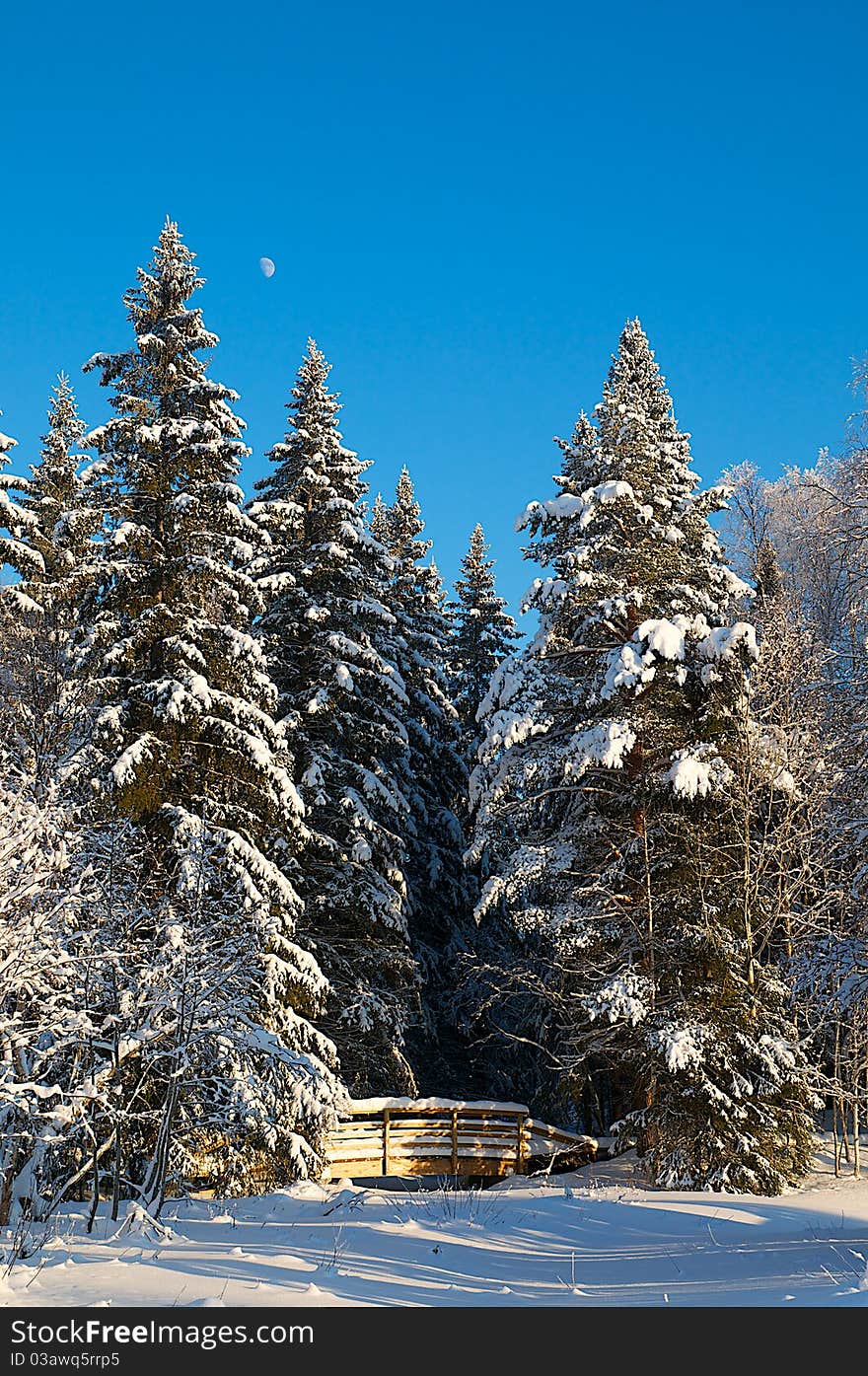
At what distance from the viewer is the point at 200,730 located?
16.0 meters

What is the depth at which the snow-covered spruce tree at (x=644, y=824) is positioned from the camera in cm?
1523

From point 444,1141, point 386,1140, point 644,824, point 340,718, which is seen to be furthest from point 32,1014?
point 340,718

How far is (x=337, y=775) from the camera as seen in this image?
19531 mm

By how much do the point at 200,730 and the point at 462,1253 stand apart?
27.9 feet

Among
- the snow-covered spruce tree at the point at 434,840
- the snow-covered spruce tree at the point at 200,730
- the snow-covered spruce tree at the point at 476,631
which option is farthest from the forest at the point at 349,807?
the snow-covered spruce tree at the point at 476,631

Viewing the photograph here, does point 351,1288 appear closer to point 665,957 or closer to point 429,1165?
point 665,957

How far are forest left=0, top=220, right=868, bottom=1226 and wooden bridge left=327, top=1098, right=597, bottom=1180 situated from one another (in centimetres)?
128

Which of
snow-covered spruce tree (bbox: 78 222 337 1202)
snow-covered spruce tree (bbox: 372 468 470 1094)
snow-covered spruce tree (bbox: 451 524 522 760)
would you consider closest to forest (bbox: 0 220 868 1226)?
snow-covered spruce tree (bbox: 78 222 337 1202)

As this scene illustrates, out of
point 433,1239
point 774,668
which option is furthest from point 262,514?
point 433,1239

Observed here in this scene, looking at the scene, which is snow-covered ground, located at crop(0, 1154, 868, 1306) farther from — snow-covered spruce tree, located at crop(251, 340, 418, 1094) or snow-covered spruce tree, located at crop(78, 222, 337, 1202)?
snow-covered spruce tree, located at crop(251, 340, 418, 1094)

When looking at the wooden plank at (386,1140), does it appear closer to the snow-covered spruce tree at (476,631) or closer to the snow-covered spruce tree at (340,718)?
the snow-covered spruce tree at (340,718)

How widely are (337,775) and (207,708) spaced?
14.0 ft

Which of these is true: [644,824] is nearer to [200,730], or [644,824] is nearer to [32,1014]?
[200,730]

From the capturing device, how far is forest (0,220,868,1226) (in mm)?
12648
